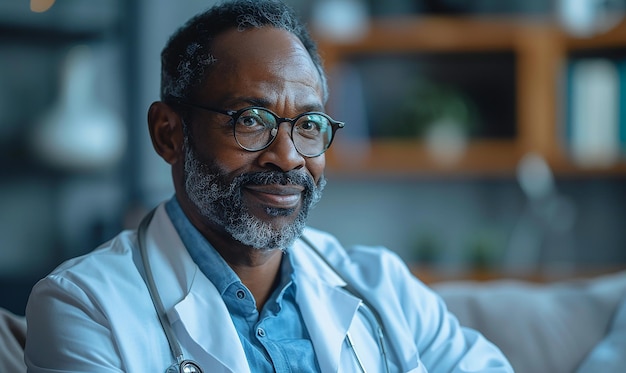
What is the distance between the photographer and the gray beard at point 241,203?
4.56 feet

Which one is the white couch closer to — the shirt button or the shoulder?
the shoulder

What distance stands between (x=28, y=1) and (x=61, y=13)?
142mm

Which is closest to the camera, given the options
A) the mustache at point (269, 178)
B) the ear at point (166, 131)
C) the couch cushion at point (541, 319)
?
the mustache at point (269, 178)

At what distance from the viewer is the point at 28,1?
→ 3180mm

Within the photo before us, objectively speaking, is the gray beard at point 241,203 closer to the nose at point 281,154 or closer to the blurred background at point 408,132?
the nose at point 281,154

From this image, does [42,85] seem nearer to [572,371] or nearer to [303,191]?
[303,191]

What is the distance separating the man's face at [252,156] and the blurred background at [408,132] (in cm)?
184

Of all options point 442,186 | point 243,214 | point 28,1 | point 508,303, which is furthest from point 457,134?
point 243,214

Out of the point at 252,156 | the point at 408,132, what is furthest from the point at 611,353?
the point at 408,132

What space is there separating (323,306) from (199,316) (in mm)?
270

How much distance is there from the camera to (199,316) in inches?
53.0

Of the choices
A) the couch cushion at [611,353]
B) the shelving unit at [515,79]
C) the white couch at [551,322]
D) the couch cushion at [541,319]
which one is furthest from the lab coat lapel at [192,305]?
the shelving unit at [515,79]

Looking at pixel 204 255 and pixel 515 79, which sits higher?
pixel 515 79

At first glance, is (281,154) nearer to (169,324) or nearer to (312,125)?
(312,125)
